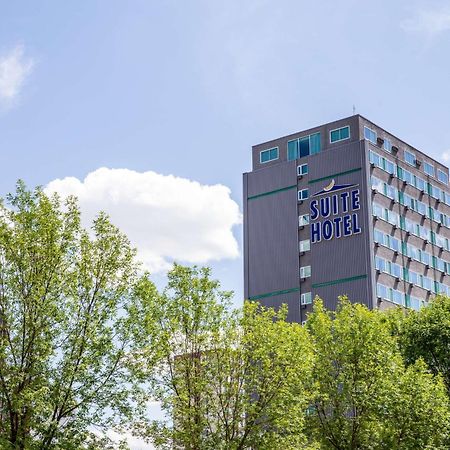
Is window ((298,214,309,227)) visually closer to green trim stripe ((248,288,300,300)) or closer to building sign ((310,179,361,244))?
building sign ((310,179,361,244))

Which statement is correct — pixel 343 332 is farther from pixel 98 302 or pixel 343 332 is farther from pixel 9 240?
pixel 9 240

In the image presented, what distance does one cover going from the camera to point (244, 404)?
3734 centimetres

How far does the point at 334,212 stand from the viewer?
90.4 metres

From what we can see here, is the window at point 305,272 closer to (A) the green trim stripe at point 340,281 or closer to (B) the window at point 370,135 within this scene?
(A) the green trim stripe at point 340,281

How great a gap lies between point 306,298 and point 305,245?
20.9 ft

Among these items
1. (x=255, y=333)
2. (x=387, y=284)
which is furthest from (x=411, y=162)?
(x=255, y=333)

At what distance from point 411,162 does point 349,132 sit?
11.6 m

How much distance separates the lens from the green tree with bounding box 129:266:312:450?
1455 inches

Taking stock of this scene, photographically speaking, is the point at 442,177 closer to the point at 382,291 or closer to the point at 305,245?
the point at 305,245

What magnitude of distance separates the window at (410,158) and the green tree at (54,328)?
2784 inches

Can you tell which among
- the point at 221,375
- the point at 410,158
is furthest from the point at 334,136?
the point at 221,375

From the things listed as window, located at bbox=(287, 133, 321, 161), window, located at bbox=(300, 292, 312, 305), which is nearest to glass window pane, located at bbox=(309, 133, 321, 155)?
window, located at bbox=(287, 133, 321, 161)

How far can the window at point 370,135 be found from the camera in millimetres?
92188

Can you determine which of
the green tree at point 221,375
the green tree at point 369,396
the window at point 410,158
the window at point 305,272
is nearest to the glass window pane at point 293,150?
the window at point 410,158
